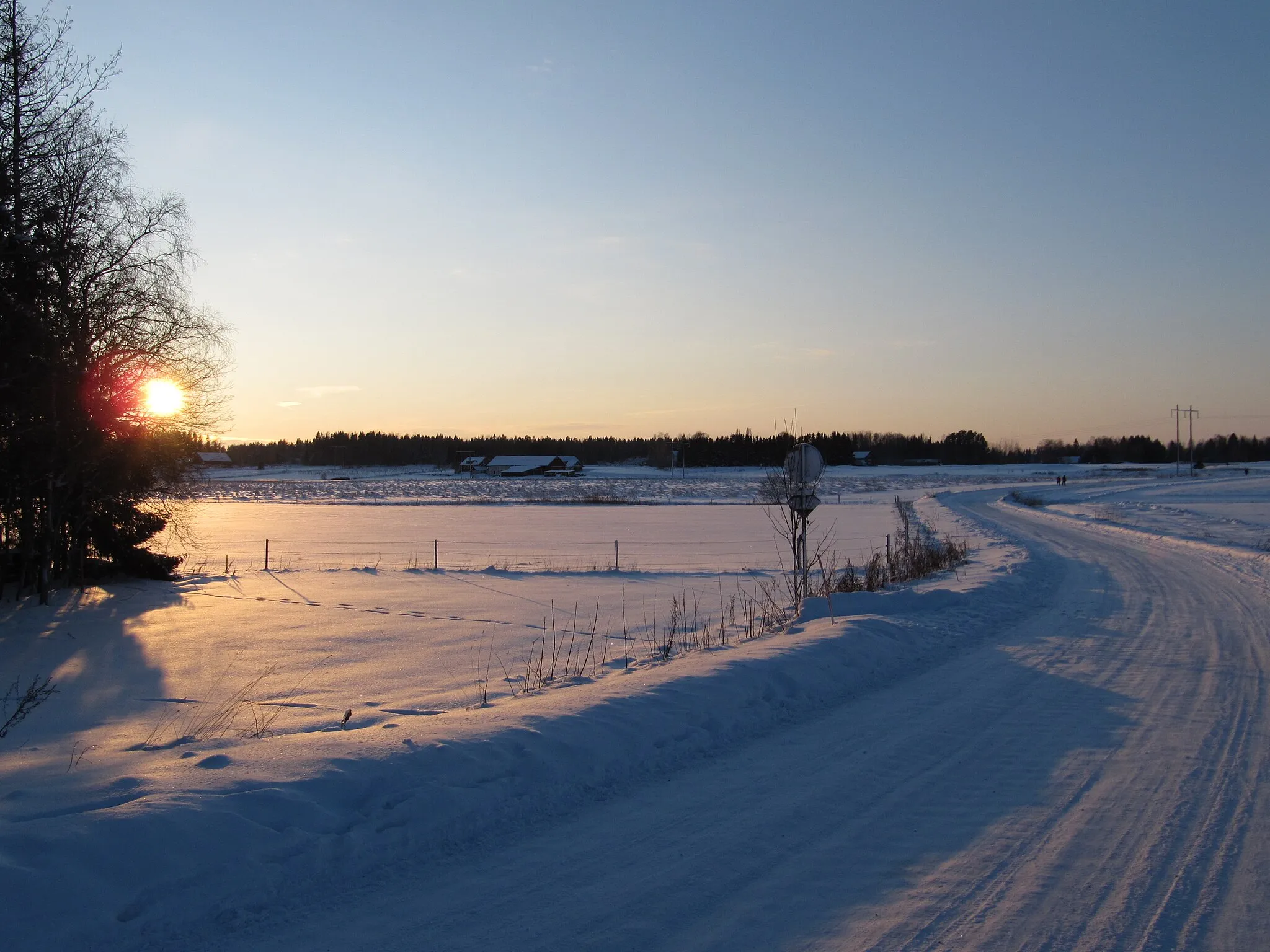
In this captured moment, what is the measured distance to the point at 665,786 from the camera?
595 cm

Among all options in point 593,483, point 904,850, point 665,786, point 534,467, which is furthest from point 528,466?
point 904,850

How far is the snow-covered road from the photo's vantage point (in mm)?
4000

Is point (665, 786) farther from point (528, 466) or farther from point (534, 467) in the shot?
point (528, 466)

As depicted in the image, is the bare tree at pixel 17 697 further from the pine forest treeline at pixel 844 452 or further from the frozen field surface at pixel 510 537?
the pine forest treeline at pixel 844 452

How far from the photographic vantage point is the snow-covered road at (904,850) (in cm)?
400

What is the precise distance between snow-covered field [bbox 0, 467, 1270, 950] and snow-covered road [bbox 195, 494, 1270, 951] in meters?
0.02

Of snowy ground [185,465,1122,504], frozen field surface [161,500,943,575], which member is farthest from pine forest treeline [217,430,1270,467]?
frozen field surface [161,500,943,575]

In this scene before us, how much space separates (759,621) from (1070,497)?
5629 cm

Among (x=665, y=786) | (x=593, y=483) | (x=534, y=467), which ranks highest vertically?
(x=534, y=467)

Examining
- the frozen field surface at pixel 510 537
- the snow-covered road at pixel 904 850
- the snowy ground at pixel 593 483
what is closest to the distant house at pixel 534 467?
the snowy ground at pixel 593 483

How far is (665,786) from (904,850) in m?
1.74

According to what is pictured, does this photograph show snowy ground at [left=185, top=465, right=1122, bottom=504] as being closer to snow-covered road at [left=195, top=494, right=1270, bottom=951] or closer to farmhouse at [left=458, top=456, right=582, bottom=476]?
farmhouse at [left=458, top=456, right=582, bottom=476]

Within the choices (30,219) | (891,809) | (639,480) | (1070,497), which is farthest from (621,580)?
(639,480)

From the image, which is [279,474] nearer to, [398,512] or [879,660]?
[398,512]
